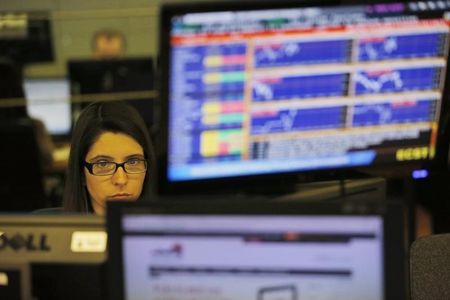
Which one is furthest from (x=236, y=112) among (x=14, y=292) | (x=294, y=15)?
(x=14, y=292)

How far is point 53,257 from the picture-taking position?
119cm

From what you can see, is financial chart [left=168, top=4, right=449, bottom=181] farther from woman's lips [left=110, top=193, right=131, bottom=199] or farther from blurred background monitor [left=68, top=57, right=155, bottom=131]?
blurred background monitor [left=68, top=57, right=155, bottom=131]

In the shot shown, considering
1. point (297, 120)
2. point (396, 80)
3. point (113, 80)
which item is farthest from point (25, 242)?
point (113, 80)

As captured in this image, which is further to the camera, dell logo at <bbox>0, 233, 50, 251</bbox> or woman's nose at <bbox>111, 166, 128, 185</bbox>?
woman's nose at <bbox>111, 166, 128, 185</bbox>

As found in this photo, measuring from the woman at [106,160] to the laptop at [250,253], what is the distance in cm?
64

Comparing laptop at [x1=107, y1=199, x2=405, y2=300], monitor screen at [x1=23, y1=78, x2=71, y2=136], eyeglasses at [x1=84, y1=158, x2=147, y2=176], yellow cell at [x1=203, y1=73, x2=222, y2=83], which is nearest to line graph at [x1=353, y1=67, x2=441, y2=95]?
yellow cell at [x1=203, y1=73, x2=222, y2=83]

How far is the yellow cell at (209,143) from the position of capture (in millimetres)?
1372

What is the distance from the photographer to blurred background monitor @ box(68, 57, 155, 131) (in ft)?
16.9

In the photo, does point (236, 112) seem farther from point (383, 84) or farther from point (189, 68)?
point (383, 84)

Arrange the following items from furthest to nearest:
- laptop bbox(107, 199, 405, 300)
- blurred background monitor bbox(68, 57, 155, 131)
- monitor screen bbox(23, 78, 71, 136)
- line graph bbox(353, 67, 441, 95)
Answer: monitor screen bbox(23, 78, 71, 136), blurred background monitor bbox(68, 57, 155, 131), line graph bbox(353, 67, 441, 95), laptop bbox(107, 199, 405, 300)

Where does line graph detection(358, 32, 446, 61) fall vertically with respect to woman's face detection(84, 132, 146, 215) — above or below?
above

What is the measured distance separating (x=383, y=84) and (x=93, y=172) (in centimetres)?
70

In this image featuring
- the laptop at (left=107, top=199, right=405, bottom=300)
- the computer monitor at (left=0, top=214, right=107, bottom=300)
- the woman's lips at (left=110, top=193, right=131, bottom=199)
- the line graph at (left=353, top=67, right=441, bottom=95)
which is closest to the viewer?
the laptop at (left=107, top=199, right=405, bottom=300)

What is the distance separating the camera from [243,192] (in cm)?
146
